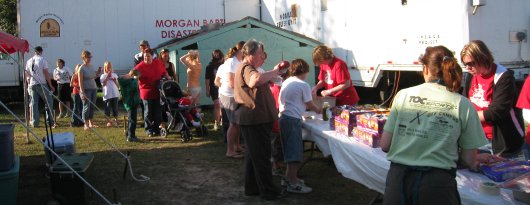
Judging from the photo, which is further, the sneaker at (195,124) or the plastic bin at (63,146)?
the sneaker at (195,124)

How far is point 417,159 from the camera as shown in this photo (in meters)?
2.50

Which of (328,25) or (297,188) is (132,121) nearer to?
(297,188)

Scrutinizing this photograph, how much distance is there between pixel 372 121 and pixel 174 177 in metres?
2.83

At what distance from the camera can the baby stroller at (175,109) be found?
8234 millimetres

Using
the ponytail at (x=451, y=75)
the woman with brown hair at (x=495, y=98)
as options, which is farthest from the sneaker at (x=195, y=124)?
the ponytail at (x=451, y=75)

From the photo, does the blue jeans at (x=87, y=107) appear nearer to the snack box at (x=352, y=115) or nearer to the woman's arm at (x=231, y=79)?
the woman's arm at (x=231, y=79)

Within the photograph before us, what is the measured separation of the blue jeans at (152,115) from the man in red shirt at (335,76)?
3391mm

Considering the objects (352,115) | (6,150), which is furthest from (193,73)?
(352,115)

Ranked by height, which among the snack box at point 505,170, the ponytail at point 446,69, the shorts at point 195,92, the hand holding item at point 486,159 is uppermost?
the ponytail at point 446,69

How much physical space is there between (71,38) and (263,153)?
10.6 meters

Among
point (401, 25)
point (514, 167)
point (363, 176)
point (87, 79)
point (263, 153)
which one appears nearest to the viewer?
point (514, 167)

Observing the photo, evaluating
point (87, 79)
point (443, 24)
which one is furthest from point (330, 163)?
point (87, 79)

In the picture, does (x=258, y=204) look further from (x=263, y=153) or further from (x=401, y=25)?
(x=401, y=25)

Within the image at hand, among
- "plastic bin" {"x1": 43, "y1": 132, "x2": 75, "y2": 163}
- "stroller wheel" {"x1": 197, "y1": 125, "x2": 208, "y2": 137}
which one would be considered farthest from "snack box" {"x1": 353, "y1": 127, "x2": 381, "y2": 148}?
"stroller wheel" {"x1": 197, "y1": 125, "x2": 208, "y2": 137}
